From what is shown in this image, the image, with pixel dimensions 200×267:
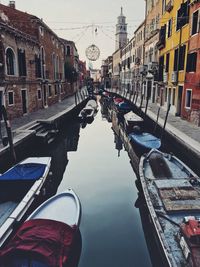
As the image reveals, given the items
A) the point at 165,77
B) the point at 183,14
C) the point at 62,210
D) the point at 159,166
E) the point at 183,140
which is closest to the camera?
the point at 62,210

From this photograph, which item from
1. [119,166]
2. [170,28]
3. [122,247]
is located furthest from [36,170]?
[170,28]

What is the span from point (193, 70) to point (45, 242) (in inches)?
638

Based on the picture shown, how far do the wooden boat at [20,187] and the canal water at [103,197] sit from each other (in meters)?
1.48

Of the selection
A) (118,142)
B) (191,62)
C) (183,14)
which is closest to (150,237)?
(118,142)

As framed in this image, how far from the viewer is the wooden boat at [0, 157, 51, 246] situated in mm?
6970

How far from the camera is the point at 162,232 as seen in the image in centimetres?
545

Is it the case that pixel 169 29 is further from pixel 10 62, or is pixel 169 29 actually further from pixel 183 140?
pixel 10 62

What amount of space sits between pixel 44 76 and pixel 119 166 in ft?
60.0

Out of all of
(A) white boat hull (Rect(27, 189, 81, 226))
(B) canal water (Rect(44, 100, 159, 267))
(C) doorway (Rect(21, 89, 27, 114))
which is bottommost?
(B) canal water (Rect(44, 100, 159, 267))

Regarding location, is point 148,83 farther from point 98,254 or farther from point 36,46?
point 98,254

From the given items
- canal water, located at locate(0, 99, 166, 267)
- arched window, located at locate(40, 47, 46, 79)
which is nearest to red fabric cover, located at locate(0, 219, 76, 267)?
canal water, located at locate(0, 99, 166, 267)

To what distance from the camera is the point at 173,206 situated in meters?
6.61

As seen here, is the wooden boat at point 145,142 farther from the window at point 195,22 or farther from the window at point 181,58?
the window at point 195,22

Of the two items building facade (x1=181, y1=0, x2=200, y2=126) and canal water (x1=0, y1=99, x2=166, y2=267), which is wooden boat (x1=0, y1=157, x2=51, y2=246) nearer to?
canal water (x1=0, y1=99, x2=166, y2=267)
